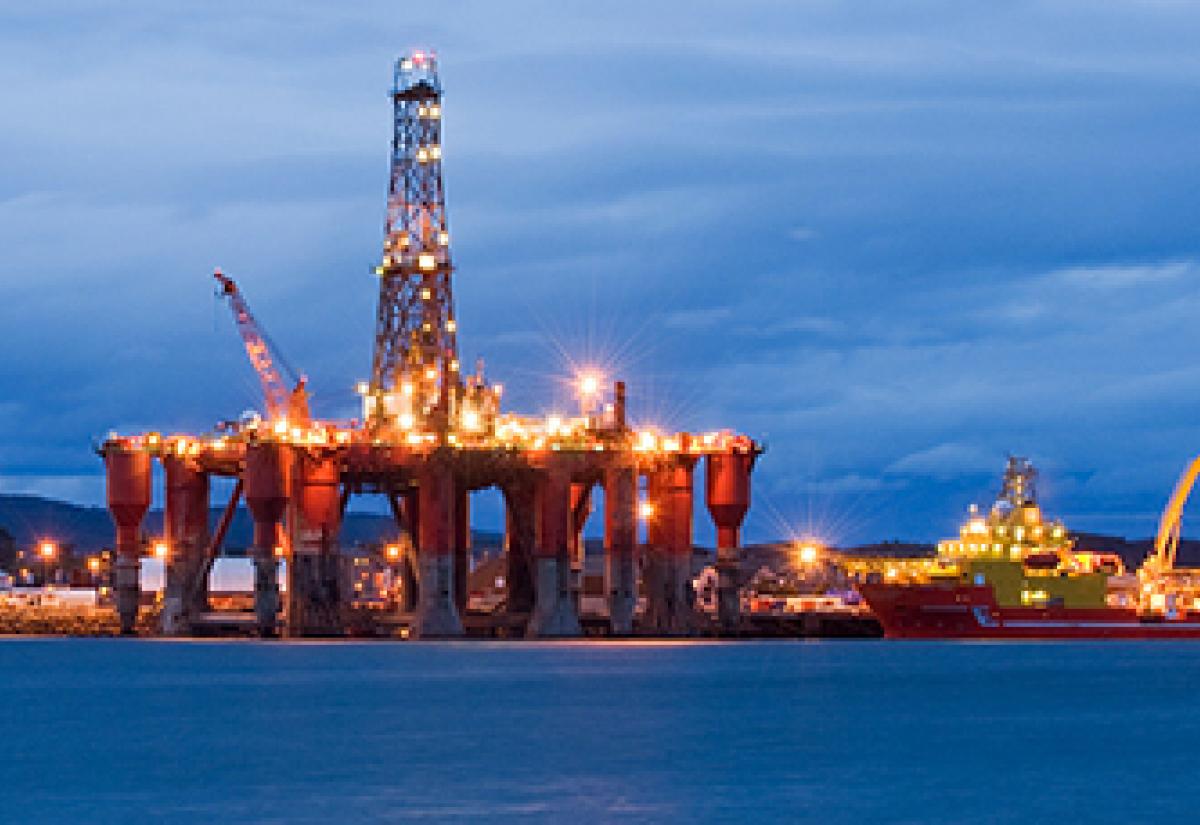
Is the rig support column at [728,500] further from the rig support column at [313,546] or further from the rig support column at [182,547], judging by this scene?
the rig support column at [182,547]

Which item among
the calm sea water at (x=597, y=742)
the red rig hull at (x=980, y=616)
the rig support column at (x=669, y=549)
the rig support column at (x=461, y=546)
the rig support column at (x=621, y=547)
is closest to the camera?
the calm sea water at (x=597, y=742)

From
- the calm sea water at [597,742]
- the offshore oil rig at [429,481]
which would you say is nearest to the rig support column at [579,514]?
the offshore oil rig at [429,481]

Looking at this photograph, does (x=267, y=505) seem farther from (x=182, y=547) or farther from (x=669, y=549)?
(x=669, y=549)

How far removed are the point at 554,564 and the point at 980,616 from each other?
23046mm

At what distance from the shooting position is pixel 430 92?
136 meters

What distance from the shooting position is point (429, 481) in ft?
413

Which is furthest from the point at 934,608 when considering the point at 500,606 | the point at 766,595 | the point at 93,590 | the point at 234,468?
the point at 93,590

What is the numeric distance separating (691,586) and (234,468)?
84.1 ft

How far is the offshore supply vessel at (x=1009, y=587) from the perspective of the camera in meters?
130

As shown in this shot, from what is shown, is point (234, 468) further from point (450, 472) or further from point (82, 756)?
point (82, 756)

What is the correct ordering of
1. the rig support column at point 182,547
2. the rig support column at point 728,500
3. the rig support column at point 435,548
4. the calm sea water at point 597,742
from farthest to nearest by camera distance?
the rig support column at point 182,547
the rig support column at point 728,500
the rig support column at point 435,548
the calm sea water at point 597,742

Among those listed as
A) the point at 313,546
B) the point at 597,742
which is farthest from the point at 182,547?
the point at 597,742

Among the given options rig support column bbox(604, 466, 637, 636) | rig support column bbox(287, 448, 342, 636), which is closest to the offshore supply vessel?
rig support column bbox(604, 466, 637, 636)

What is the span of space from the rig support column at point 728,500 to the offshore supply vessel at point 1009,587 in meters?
7.59
